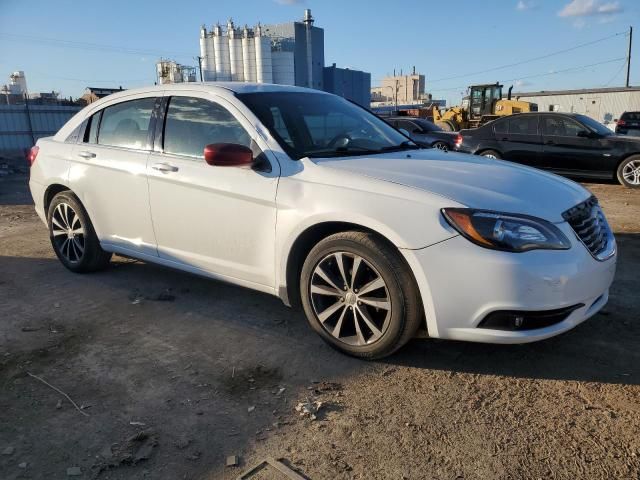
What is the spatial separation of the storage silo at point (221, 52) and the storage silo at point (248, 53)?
79.6 inches

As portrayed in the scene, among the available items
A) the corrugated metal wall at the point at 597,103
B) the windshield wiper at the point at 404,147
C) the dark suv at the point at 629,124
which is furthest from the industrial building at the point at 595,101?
the windshield wiper at the point at 404,147

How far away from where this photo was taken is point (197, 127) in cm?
383

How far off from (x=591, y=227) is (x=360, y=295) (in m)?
1.41

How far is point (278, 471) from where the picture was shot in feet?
7.24

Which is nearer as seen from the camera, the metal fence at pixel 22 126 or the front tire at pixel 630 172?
the front tire at pixel 630 172

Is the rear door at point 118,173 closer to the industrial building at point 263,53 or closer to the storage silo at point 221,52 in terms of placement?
the industrial building at point 263,53

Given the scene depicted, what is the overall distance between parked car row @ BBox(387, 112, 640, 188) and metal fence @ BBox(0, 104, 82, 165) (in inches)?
617

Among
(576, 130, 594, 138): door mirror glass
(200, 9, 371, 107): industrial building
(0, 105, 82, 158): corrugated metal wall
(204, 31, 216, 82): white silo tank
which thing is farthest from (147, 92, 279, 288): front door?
(204, 31, 216, 82): white silo tank

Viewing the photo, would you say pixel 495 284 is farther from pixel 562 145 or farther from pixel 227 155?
pixel 562 145

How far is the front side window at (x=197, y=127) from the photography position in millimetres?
3615

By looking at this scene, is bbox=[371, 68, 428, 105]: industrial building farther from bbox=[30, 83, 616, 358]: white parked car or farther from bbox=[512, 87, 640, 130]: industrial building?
bbox=[30, 83, 616, 358]: white parked car

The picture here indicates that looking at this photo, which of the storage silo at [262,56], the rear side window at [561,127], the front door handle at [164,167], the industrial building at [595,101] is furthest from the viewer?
the storage silo at [262,56]

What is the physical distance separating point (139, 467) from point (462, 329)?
67.3 inches

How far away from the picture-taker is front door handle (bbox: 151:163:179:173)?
12.5 feet
